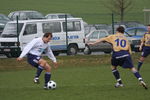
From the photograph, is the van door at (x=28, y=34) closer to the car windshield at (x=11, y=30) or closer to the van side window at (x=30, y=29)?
the van side window at (x=30, y=29)

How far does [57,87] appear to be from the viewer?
17.8 meters

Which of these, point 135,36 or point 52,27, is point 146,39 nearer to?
point 52,27

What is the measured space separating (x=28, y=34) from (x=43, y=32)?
104 centimetres

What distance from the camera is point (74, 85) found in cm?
1831

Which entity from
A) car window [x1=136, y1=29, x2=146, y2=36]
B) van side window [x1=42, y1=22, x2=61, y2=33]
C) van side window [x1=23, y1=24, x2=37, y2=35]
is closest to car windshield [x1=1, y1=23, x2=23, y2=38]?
van side window [x1=23, y1=24, x2=37, y2=35]

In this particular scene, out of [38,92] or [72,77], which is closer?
[38,92]

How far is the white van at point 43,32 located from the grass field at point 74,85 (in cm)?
272

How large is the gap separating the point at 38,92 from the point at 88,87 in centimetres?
182

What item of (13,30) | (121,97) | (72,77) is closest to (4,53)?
(13,30)

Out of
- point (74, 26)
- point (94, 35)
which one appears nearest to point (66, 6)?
point (94, 35)

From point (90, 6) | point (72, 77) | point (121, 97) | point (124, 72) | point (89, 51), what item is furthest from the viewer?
point (90, 6)

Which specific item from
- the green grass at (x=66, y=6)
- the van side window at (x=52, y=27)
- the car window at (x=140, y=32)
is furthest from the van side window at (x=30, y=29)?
the green grass at (x=66, y=6)

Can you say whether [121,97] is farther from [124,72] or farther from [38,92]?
[124,72]

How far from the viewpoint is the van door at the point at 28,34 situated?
32.0 metres
